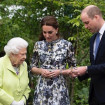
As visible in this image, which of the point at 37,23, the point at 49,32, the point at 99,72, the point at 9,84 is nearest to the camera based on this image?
the point at 99,72

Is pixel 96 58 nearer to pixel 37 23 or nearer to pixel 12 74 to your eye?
pixel 12 74

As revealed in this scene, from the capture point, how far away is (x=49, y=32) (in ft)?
14.1

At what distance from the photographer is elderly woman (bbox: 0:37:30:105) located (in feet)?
12.8

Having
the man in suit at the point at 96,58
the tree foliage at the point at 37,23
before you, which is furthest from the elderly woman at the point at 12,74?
the tree foliage at the point at 37,23

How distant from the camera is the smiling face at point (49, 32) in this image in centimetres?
428

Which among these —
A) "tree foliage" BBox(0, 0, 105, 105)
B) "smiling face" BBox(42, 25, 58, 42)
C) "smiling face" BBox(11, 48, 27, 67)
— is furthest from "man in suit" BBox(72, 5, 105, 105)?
"tree foliage" BBox(0, 0, 105, 105)

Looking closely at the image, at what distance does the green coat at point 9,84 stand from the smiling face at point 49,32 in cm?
63

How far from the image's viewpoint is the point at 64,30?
5.84 m

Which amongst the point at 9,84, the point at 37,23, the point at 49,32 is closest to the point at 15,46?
the point at 9,84

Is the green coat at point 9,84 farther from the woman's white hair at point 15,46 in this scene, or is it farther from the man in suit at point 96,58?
the man in suit at point 96,58

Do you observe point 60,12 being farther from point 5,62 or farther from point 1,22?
point 5,62

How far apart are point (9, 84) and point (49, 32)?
37.4 inches

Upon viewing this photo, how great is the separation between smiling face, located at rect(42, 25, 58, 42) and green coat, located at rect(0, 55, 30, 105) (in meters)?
0.63

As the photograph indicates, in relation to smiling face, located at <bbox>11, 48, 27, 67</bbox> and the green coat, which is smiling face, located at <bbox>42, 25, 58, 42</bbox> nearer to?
smiling face, located at <bbox>11, 48, 27, 67</bbox>
